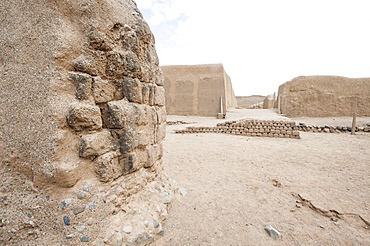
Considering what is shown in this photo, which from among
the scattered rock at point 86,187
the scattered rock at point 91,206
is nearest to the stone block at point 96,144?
the scattered rock at point 86,187

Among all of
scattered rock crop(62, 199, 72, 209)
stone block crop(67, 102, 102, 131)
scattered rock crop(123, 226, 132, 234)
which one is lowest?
scattered rock crop(123, 226, 132, 234)

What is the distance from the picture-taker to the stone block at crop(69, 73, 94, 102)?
127 cm

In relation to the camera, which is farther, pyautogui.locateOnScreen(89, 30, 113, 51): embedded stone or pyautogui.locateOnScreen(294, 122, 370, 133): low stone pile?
pyautogui.locateOnScreen(294, 122, 370, 133): low stone pile

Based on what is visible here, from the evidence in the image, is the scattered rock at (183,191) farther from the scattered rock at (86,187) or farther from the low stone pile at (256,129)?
the low stone pile at (256,129)

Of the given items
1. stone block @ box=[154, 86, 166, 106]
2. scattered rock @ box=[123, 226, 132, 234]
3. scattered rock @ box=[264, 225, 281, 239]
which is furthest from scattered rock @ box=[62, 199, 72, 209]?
scattered rock @ box=[264, 225, 281, 239]

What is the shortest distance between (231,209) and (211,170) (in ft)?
3.82

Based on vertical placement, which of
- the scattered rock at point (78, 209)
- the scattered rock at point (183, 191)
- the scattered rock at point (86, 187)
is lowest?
the scattered rock at point (183, 191)

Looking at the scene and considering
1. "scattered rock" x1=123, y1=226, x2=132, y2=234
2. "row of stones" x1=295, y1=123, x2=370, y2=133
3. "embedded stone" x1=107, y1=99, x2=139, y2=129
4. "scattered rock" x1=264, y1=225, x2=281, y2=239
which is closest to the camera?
"scattered rock" x1=123, y1=226, x2=132, y2=234

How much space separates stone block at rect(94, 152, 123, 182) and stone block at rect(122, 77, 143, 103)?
0.53 meters

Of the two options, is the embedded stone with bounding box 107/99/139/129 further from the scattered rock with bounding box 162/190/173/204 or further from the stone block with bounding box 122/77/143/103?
the scattered rock with bounding box 162/190/173/204

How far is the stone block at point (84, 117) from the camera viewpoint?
119 centimetres

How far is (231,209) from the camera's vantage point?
1934 millimetres

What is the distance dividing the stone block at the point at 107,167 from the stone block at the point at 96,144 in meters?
0.05

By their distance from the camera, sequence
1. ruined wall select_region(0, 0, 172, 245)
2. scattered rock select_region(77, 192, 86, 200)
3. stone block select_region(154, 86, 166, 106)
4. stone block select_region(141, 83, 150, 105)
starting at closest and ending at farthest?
1. ruined wall select_region(0, 0, 172, 245)
2. scattered rock select_region(77, 192, 86, 200)
3. stone block select_region(141, 83, 150, 105)
4. stone block select_region(154, 86, 166, 106)
